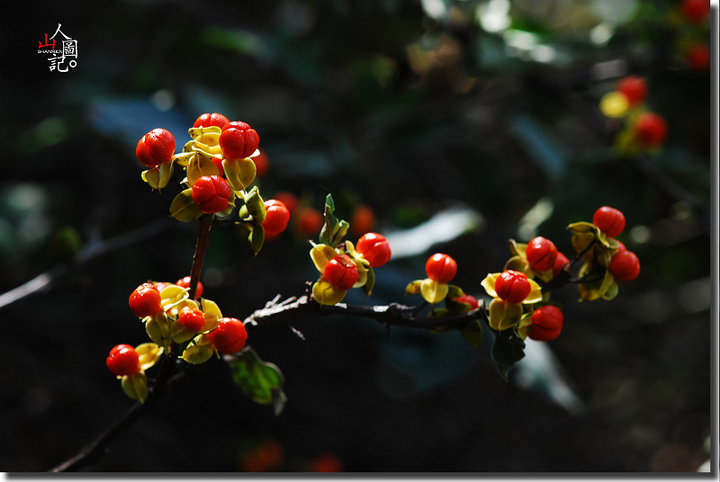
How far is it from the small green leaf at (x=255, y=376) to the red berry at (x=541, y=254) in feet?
0.93

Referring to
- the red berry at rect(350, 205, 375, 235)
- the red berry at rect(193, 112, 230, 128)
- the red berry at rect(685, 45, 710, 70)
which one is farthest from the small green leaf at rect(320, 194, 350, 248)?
the red berry at rect(685, 45, 710, 70)

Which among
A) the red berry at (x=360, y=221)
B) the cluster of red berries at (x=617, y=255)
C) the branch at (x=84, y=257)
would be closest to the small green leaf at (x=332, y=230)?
the cluster of red berries at (x=617, y=255)

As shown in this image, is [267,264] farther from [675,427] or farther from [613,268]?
[675,427]

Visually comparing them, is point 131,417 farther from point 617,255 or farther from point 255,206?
point 617,255

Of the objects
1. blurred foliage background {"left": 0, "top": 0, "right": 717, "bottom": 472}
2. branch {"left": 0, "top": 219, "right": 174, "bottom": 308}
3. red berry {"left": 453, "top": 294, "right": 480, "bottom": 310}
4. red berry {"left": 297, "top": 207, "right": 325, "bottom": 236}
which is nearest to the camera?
red berry {"left": 453, "top": 294, "right": 480, "bottom": 310}

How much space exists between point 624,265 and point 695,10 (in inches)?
38.7

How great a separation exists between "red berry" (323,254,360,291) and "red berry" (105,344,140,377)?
194 mm

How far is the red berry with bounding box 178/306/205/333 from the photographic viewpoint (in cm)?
45

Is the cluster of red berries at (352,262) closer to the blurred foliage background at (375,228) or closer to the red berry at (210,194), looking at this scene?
the red berry at (210,194)

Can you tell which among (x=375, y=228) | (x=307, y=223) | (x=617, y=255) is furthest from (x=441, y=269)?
(x=375, y=228)

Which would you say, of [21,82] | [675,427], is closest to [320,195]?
[21,82]

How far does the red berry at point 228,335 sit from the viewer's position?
17.7 inches

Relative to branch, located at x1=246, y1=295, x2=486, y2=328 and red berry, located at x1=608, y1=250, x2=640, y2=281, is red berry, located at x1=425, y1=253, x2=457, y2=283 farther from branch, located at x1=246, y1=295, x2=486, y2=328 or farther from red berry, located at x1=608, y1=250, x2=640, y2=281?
red berry, located at x1=608, y1=250, x2=640, y2=281

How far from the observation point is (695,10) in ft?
3.86
